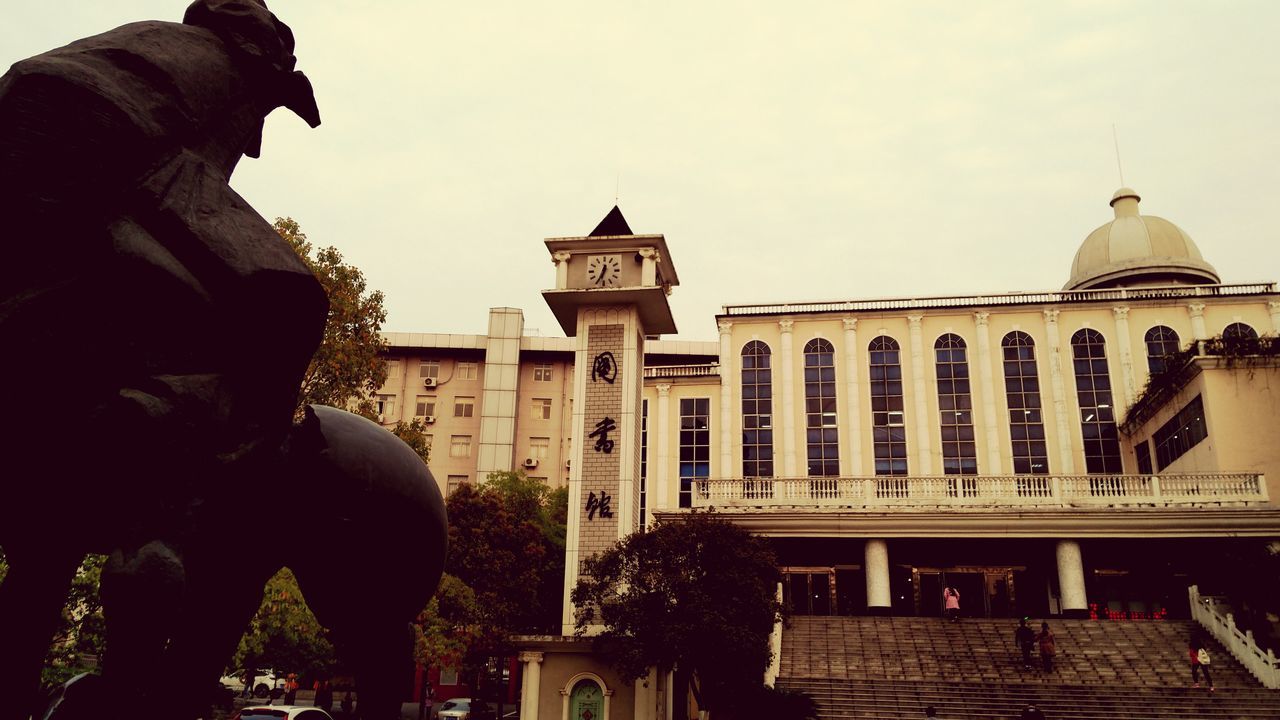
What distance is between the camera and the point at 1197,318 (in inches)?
1492

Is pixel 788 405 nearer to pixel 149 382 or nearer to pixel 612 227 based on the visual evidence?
pixel 612 227

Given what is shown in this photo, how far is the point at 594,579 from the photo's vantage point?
22.4 m

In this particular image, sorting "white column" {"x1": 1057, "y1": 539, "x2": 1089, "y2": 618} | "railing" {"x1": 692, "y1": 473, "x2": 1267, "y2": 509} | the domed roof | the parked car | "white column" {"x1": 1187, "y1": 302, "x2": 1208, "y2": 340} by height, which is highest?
the domed roof

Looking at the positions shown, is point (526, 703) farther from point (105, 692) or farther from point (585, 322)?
point (105, 692)

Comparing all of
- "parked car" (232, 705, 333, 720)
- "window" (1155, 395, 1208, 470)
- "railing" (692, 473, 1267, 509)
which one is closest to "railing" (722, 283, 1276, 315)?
"window" (1155, 395, 1208, 470)

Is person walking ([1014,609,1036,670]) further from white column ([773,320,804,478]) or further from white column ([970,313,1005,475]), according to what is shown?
white column ([773,320,804,478])

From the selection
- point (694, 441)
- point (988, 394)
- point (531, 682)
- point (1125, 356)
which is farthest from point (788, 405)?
point (531, 682)

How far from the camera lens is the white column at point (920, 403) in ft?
125

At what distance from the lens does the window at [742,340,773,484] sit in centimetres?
3906

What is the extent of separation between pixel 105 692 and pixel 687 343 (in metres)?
52.8

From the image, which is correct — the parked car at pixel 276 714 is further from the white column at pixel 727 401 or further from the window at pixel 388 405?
the window at pixel 388 405

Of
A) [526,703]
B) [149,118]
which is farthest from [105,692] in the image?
[526,703]

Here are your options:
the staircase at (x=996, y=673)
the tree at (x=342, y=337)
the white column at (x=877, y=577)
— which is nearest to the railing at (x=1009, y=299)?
the white column at (x=877, y=577)

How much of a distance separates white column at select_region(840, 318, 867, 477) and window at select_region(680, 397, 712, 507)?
5607mm
